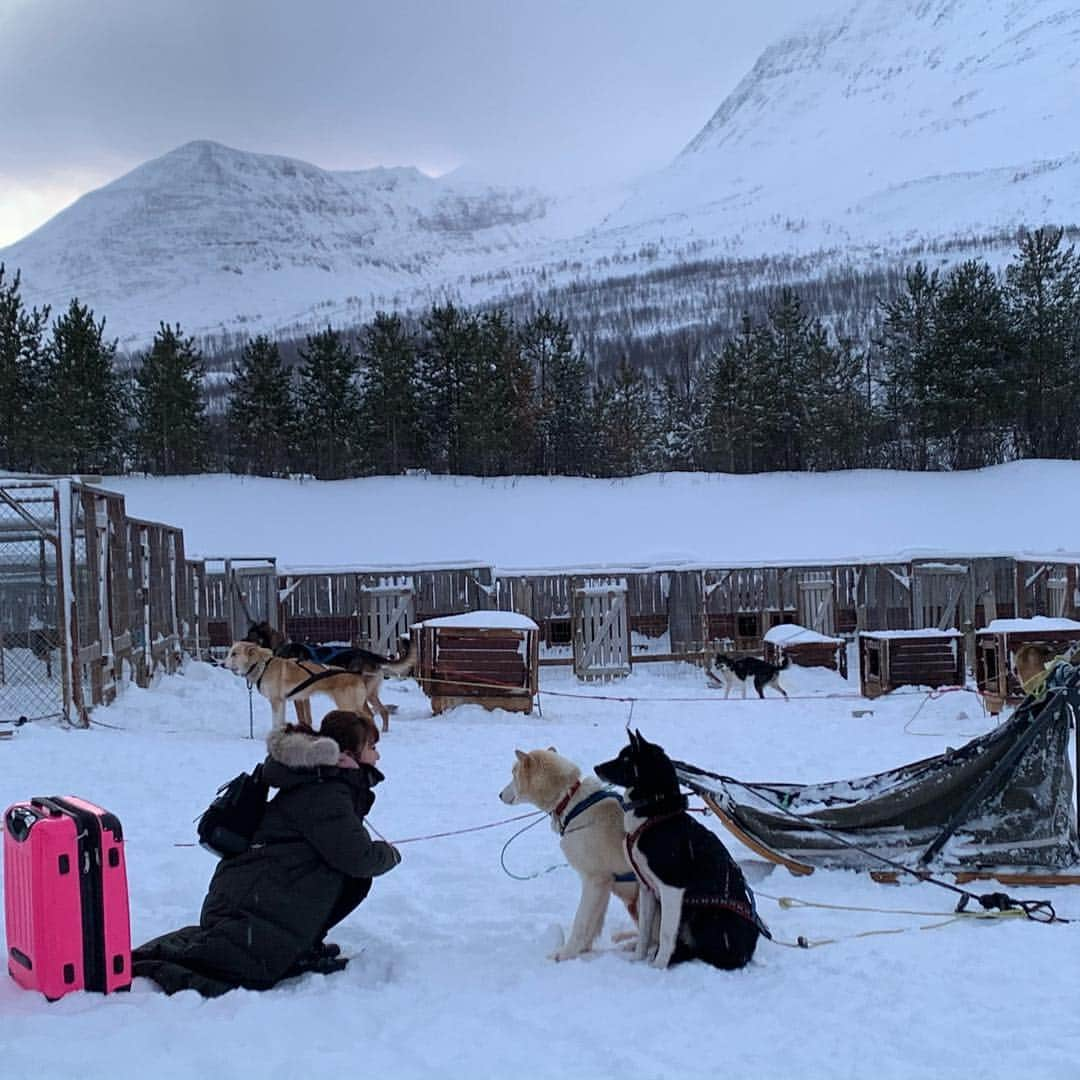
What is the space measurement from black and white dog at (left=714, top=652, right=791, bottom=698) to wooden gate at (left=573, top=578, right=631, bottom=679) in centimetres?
393

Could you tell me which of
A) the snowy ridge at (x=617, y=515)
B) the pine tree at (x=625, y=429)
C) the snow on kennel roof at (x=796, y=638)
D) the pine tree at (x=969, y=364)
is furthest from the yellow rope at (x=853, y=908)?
the pine tree at (x=625, y=429)

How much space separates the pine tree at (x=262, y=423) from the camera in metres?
35.0

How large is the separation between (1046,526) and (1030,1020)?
25413 mm

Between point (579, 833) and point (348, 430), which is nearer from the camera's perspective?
point (579, 833)

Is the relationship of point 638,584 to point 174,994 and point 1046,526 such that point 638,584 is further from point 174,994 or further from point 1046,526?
point 174,994

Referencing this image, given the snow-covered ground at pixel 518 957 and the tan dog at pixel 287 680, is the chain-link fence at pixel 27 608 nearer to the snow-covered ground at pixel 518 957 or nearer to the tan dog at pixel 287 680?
the snow-covered ground at pixel 518 957

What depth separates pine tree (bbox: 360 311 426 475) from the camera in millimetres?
34625

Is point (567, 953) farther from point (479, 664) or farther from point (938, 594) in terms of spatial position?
point (938, 594)

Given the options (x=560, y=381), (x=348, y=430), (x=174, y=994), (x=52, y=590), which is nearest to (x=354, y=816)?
(x=174, y=994)

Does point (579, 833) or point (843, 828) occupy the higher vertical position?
point (579, 833)

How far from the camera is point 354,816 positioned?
13.6 feet

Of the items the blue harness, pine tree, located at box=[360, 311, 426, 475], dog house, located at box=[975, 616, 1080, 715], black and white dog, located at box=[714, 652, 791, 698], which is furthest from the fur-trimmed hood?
pine tree, located at box=[360, 311, 426, 475]

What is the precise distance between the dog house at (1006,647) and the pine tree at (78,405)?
90.6 feet

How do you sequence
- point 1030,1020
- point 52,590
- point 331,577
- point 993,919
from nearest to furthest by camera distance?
point 1030,1020 → point 993,919 → point 52,590 → point 331,577
